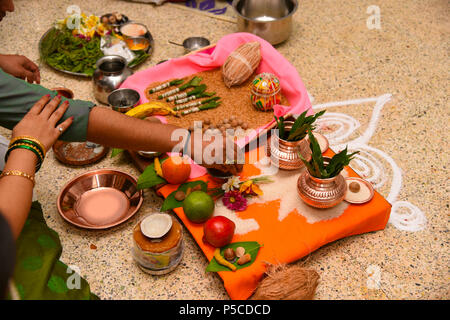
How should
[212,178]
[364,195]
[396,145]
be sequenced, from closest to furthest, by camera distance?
[364,195], [212,178], [396,145]

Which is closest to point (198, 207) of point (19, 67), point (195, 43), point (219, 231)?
point (219, 231)

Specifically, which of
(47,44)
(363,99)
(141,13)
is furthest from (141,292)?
(141,13)

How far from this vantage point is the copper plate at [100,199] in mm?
1585

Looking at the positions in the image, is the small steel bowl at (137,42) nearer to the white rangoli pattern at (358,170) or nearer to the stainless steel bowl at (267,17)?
the stainless steel bowl at (267,17)

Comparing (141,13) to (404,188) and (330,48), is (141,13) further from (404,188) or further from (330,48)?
(404,188)

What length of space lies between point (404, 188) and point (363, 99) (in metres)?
0.67

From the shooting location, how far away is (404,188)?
174cm

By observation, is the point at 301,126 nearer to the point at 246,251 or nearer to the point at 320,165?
the point at 320,165

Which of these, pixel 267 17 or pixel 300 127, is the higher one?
pixel 300 127

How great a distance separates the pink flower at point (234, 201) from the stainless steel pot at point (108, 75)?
965 mm

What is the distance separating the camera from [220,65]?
7.48 feet

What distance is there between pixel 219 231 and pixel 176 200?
0.94 feet

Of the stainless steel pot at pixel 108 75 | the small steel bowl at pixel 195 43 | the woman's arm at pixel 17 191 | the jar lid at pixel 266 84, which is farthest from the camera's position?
the small steel bowl at pixel 195 43

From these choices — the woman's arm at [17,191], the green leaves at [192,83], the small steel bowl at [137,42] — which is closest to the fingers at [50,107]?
the woman's arm at [17,191]
